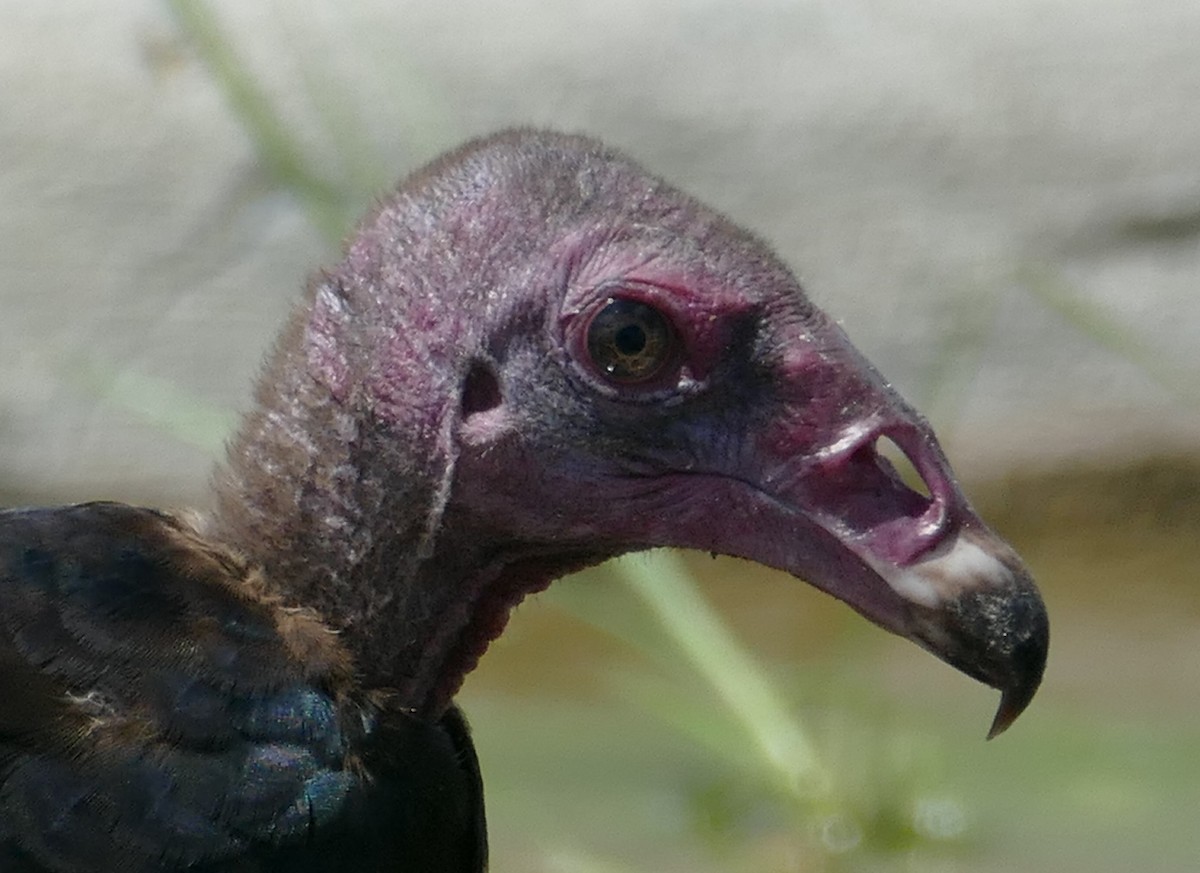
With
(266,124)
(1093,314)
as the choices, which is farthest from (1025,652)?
(1093,314)

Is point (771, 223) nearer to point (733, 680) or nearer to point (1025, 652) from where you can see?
point (733, 680)

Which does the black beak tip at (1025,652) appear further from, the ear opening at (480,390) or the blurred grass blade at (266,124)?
the blurred grass blade at (266,124)

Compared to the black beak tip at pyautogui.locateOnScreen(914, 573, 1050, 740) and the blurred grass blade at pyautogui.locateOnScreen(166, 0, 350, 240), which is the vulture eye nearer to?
the black beak tip at pyautogui.locateOnScreen(914, 573, 1050, 740)

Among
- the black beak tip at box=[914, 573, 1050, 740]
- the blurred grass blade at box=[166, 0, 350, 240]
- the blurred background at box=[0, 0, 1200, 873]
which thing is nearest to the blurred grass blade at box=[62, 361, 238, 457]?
the blurred background at box=[0, 0, 1200, 873]

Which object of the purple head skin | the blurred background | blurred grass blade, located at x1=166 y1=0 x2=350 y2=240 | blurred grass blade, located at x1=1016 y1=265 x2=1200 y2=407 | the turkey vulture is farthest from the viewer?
the blurred background

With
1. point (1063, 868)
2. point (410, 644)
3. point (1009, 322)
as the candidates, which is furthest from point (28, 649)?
point (1009, 322)

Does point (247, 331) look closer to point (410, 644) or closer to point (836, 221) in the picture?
point (836, 221)
